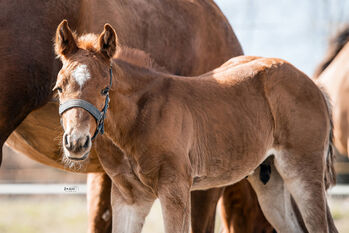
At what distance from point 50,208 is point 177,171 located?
6923 millimetres

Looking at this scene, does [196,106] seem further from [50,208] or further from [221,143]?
[50,208]

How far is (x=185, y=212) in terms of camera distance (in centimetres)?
389

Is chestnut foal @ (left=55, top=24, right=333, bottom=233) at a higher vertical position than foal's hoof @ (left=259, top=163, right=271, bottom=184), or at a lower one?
higher

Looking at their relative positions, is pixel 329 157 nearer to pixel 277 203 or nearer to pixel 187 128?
pixel 277 203

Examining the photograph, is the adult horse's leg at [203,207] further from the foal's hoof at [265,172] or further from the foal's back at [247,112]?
the foal's back at [247,112]

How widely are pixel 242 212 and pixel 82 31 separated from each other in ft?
8.02

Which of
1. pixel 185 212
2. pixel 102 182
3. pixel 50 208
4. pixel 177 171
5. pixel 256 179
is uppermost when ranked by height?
pixel 177 171

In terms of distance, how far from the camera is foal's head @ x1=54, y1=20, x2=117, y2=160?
3389mm

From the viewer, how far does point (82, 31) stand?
4688 millimetres

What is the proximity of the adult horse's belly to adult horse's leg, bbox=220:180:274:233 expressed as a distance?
141cm

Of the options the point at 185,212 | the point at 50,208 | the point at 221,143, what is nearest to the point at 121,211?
the point at 185,212

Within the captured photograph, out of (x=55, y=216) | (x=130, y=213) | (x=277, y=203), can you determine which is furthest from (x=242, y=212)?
(x=55, y=216)

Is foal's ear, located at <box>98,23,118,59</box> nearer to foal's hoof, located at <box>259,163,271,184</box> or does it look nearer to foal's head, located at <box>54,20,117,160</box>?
foal's head, located at <box>54,20,117,160</box>

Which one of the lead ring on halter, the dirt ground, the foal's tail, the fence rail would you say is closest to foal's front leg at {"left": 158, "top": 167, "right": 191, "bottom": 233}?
the lead ring on halter
